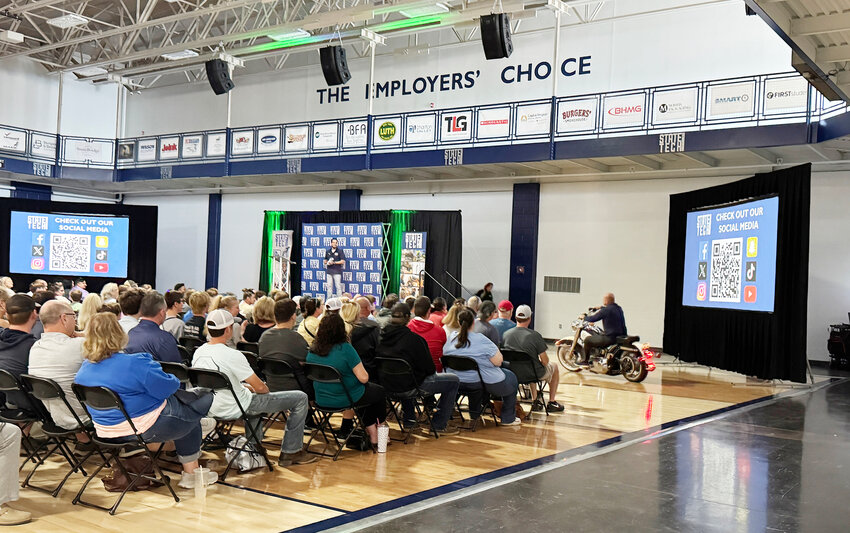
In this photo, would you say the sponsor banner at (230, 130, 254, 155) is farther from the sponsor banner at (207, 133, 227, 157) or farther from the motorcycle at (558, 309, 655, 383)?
the motorcycle at (558, 309, 655, 383)

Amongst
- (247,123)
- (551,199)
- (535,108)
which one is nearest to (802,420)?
(535,108)

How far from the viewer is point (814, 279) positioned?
14.1 meters

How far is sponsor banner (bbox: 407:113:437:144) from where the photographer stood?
16.7 meters

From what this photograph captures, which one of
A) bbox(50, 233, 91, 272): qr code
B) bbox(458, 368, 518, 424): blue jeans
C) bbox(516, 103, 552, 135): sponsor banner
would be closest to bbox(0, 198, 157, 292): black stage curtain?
bbox(50, 233, 91, 272): qr code

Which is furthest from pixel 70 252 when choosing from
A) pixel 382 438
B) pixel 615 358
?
pixel 382 438

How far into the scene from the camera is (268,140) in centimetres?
1906

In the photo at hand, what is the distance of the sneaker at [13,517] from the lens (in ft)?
13.3

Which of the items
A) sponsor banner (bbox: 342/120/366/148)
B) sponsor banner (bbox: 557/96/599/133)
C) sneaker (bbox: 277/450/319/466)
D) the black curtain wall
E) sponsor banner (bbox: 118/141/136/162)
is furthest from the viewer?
sponsor banner (bbox: 118/141/136/162)

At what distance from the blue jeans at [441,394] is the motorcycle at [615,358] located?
514 cm

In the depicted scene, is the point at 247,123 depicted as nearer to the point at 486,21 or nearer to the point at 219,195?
the point at 219,195

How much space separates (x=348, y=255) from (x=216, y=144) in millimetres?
4868

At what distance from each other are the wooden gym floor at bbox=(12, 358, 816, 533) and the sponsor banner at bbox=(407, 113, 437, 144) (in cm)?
913

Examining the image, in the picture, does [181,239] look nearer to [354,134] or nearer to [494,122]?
[354,134]

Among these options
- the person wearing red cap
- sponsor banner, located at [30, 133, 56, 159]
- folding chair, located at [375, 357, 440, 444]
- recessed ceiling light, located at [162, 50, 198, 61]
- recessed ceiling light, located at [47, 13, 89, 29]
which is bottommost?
folding chair, located at [375, 357, 440, 444]
